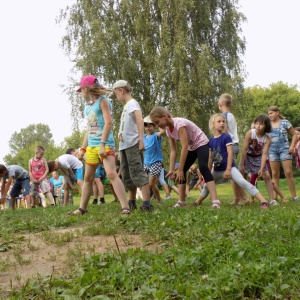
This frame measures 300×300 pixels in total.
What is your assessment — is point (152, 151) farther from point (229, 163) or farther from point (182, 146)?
point (182, 146)

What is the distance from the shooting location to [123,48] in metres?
23.0

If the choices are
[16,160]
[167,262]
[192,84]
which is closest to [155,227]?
[167,262]

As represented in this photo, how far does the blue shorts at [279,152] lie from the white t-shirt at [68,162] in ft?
18.5

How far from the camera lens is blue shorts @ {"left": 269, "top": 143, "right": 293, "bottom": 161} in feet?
31.5

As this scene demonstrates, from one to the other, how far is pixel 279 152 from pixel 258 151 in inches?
51.7

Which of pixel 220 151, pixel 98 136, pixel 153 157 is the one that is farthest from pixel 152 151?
pixel 98 136

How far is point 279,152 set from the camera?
9.67 meters

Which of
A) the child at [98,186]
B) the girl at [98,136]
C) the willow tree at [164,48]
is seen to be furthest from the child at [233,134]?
the willow tree at [164,48]

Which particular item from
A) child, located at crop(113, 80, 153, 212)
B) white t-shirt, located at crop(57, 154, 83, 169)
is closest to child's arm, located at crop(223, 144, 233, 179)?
child, located at crop(113, 80, 153, 212)

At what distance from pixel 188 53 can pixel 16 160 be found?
75322 millimetres

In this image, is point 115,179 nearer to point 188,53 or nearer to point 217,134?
point 217,134

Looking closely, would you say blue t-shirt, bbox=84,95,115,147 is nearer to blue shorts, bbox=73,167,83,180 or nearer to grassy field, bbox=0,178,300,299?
grassy field, bbox=0,178,300,299

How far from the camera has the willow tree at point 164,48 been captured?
22.5 meters

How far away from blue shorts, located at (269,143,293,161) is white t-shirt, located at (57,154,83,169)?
18.5ft
